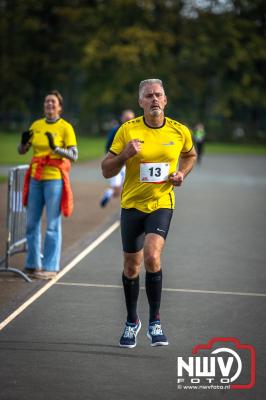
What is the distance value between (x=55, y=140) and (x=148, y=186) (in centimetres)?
292

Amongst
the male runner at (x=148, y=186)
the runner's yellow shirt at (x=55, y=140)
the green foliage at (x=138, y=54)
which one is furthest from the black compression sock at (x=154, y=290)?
the green foliage at (x=138, y=54)

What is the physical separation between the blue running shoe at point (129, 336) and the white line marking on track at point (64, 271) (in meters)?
1.07

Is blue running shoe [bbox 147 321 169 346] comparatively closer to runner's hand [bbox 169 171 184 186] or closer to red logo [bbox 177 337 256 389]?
red logo [bbox 177 337 256 389]

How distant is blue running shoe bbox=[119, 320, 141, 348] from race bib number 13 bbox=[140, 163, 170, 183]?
1.16 metres

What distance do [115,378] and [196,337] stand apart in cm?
132

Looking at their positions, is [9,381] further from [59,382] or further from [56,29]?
[56,29]

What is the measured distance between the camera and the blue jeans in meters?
9.22

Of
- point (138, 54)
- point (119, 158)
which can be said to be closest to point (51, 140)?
point (119, 158)

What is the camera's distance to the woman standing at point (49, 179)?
30.2 feet

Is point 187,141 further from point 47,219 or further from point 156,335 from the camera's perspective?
point 47,219

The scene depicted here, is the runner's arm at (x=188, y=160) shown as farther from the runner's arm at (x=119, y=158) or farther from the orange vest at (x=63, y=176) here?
the orange vest at (x=63, y=176)

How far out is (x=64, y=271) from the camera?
9656mm

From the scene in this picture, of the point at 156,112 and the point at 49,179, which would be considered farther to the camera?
the point at 49,179

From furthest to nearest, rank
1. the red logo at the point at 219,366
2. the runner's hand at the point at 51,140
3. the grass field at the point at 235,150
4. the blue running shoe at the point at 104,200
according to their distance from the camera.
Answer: the grass field at the point at 235,150 < the blue running shoe at the point at 104,200 < the runner's hand at the point at 51,140 < the red logo at the point at 219,366
